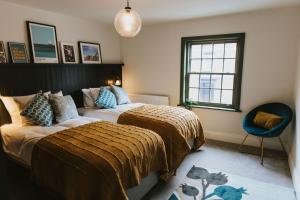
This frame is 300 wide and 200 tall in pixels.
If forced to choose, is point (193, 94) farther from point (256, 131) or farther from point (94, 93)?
point (94, 93)

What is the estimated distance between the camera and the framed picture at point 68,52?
12.0 ft

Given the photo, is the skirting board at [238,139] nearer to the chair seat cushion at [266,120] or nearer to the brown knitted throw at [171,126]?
the chair seat cushion at [266,120]

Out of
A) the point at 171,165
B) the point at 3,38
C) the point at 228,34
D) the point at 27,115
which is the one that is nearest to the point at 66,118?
the point at 27,115

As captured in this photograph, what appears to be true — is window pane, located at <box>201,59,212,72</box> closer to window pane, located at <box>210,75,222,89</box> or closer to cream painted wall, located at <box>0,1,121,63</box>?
window pane, located at <box>210,75,222,89</box>

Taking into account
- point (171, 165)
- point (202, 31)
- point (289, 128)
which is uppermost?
point (202, 31)

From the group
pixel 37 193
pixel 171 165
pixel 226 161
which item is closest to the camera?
pixel 37 193

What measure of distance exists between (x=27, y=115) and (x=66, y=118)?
0.50 m

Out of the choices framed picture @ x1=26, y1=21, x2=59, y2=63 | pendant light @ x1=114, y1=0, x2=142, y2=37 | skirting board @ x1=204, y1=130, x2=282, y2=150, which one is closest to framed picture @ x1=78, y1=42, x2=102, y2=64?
framed picture @ x1=26, y1=21, x2=59, y2=63

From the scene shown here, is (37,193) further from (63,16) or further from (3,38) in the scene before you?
(63,16)

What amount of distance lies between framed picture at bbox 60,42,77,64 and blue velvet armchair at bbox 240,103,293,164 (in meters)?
3.31

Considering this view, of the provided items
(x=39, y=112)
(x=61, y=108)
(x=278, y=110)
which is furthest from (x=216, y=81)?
(x=39, y=112)

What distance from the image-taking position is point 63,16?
143 inches

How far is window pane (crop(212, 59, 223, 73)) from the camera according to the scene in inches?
153

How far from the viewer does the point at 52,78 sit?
Result: 11.4 ft
